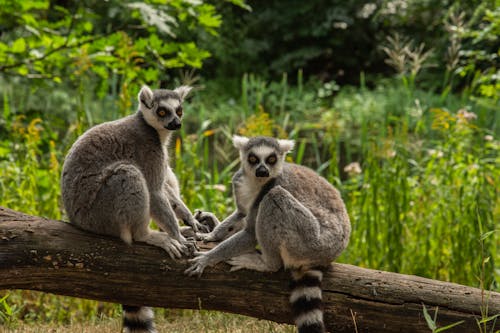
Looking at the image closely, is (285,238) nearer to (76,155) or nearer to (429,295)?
(429,295)

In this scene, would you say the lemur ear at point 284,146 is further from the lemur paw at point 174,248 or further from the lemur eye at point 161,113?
the lemur paw at point 174,248

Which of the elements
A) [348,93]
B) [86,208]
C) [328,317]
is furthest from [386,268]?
[348,93]

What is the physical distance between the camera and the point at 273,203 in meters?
3.83

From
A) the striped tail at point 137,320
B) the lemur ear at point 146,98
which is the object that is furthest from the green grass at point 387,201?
the lemur ear at point 146,98

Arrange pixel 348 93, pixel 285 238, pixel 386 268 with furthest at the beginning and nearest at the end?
pixel 348 93 → pixel 386 268 → pixel 285 238

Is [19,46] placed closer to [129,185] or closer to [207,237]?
[129,185]

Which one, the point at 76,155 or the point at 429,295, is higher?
the point at 76,155

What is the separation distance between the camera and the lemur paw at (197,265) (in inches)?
147

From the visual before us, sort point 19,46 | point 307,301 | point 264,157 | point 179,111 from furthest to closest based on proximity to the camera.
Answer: point 19,46
point 179,111
point 264,157
point 307,301

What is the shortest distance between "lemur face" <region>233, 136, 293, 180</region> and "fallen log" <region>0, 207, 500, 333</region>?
2.21 ft

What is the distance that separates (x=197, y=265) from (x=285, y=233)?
0.58 metres

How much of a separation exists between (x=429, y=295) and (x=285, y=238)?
0.98 m

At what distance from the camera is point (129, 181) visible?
12.4 feet

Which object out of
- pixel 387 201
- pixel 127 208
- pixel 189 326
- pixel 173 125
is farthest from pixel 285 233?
pixel 387 201
